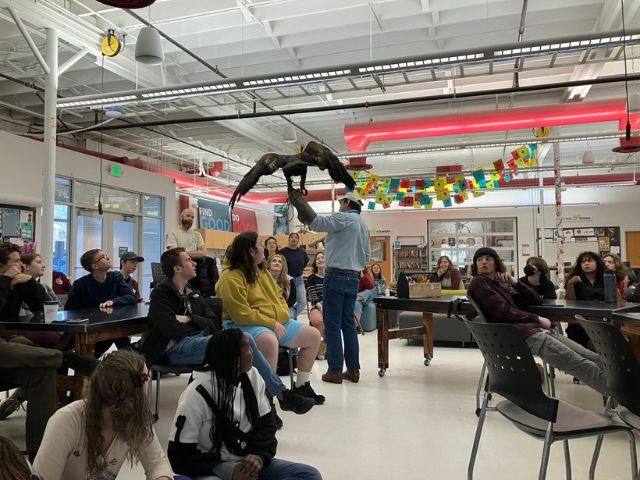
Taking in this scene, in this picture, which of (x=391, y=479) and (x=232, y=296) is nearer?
(x=391, y=479)

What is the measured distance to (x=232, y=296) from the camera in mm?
3473

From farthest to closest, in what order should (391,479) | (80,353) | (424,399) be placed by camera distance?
(424,399) < (80,353) < (391,479)

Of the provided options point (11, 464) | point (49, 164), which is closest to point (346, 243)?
point (49, 164)

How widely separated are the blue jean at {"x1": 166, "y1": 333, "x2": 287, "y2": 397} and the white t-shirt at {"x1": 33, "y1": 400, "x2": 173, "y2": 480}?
4.61ft

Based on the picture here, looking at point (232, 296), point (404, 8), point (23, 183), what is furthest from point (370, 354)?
point (23, 183)

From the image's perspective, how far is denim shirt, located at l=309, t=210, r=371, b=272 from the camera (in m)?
4.54

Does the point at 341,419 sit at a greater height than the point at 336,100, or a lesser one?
lesser

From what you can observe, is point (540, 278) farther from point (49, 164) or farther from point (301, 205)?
point (49, 164)

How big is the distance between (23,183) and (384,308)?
6.03 meters

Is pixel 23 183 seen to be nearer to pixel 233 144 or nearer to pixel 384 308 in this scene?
pixel 233 144

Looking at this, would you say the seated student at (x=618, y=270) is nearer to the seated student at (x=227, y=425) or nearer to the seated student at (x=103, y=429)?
the seated student at (x=227, y=425)

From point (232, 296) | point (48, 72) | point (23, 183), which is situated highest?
point (48, 72)

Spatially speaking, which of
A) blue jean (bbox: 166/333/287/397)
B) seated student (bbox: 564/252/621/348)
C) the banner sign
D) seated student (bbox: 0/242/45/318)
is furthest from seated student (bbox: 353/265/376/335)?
the banner sign

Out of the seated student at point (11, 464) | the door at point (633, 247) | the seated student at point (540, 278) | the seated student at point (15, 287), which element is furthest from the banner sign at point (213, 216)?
the seated student at point (11, 464)
